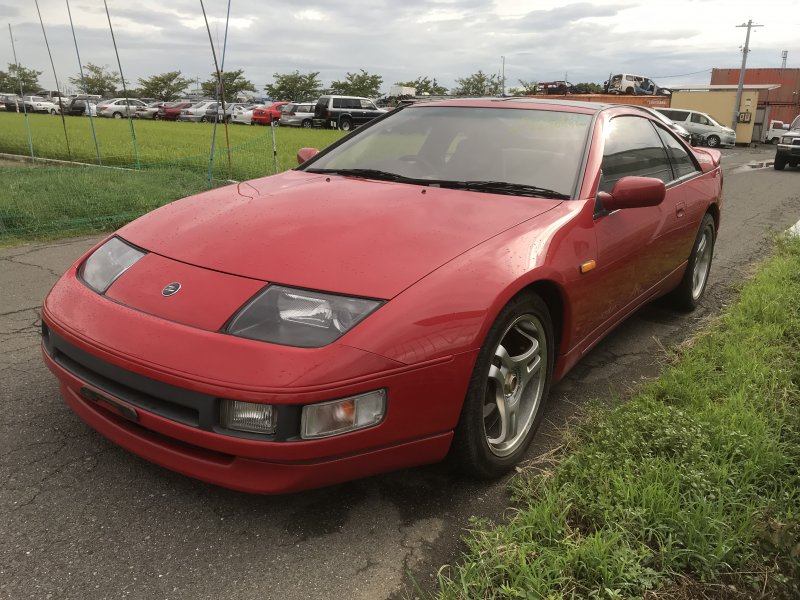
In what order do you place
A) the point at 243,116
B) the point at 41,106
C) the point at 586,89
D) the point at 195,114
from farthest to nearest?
1. the point at 586,89
2. the point at 41,106
3. the point at 243,116
4. the point at 195,114

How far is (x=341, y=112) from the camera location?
105ft

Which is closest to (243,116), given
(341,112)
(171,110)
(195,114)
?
(195,114)

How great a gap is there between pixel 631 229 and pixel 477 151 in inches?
33.9

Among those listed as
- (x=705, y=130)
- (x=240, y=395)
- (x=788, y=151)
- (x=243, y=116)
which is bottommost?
(x=705, y=130)

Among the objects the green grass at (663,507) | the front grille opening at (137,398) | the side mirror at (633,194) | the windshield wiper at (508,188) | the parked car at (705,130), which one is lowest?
the parked car at (705,130)

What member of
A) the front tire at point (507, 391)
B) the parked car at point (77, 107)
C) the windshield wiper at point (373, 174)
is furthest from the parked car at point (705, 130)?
Result: the parked car at point (77, 107)

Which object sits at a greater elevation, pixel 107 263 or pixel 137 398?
pixel 107 263

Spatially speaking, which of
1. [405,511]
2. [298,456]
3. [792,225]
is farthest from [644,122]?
[792,225]

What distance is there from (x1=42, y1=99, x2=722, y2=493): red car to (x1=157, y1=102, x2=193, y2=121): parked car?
3836 cm

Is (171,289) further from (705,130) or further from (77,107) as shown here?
(77,107)

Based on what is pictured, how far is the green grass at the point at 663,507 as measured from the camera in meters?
1.79

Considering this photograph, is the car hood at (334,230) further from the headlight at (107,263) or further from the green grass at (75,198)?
the green grass at (75,198)

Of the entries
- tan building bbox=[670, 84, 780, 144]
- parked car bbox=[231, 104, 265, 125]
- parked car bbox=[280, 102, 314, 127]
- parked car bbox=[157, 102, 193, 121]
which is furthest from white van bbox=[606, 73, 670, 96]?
parked car bbox=[157, 102, 193, 121]

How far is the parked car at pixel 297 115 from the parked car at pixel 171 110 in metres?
7.51
